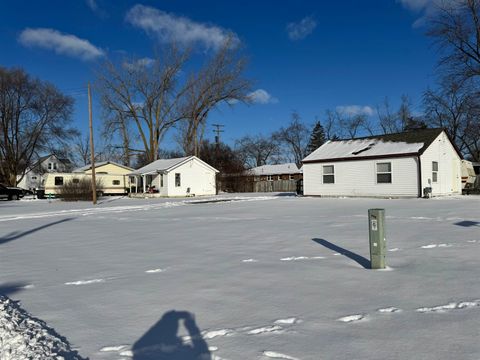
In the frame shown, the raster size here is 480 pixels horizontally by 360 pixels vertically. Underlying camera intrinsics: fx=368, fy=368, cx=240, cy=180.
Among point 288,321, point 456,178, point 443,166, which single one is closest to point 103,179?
point 443,166

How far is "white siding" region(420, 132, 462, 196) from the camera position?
20203 mm

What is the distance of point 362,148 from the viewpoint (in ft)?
75.6

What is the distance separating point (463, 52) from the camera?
2764 centimetres

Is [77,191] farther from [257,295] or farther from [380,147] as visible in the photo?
[257,295]

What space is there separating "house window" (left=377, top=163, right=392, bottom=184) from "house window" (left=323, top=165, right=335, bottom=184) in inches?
119

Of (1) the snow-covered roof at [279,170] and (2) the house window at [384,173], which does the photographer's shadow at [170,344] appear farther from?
(1) the snow-covered roof at [279,170]

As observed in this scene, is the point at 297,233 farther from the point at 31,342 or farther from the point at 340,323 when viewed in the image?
the point at 31,342

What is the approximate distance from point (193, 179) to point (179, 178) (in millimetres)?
1554

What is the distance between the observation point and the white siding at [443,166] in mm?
20203

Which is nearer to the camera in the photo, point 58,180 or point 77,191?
point 77,191

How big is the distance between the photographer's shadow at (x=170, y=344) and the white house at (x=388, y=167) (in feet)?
62.7

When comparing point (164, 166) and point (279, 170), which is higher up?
point (279, 170)

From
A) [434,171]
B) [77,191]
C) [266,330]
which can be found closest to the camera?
[266,330]

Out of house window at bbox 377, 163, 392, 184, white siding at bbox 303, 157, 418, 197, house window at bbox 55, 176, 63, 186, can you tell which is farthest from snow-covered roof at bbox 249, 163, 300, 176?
house window at bbox 377, 163, 392, 184
